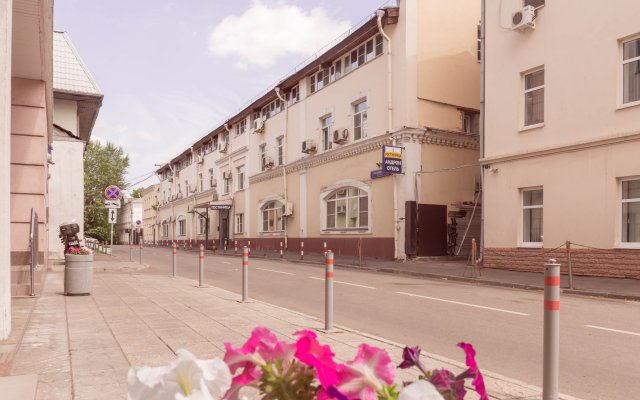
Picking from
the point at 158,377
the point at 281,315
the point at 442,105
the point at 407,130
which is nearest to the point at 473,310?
the point at 281,315

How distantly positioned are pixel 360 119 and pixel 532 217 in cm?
1037

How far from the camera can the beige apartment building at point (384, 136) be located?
21.6m

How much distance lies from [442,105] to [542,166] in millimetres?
7240

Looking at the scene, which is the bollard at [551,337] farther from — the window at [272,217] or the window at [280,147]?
the window at [280,147]

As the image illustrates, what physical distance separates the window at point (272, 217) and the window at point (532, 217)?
1746 centimetres

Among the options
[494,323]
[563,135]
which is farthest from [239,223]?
[494,323]

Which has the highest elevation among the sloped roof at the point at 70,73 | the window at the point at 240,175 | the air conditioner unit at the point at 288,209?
the sloped roof at the point at 70,73

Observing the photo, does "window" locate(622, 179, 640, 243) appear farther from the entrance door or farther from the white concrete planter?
the white concrete planter

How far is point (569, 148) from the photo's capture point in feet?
50.3

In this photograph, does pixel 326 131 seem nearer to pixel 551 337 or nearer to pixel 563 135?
pixel 563 135

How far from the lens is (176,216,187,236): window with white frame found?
55.0 meters

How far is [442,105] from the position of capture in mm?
22656

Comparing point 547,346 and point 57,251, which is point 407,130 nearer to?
point 57,251

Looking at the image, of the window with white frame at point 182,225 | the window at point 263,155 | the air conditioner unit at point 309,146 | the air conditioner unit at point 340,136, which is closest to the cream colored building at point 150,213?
the window with white frame at point 182,225
